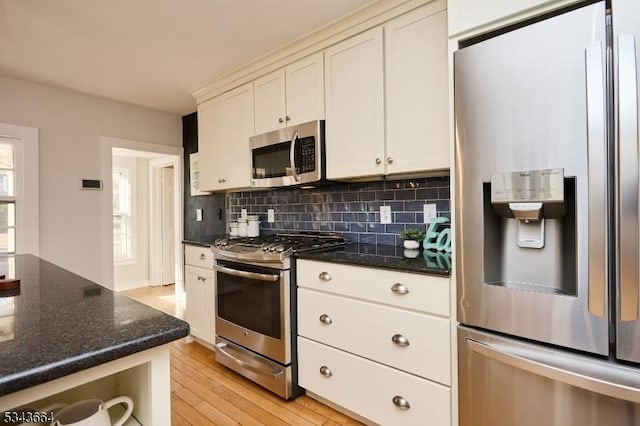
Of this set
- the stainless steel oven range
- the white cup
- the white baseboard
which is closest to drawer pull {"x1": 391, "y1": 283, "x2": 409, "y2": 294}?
the stainless steel oven range

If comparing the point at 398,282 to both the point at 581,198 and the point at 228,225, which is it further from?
the point at 228,225

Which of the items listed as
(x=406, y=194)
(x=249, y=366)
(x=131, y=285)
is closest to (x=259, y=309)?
(x=249, y=366)

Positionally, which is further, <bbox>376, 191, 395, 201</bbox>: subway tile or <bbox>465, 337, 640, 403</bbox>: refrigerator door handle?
<bbox>376, 191, 395, 201</bbox>: subway tile

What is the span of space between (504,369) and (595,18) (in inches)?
47.5

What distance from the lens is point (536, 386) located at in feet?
3.80

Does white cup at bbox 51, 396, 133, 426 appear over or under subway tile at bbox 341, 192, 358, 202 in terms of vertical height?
under

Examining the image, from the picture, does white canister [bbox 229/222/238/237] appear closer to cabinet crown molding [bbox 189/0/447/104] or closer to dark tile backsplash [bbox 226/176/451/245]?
dark tile backsplash [bbox 226/176/451/245]

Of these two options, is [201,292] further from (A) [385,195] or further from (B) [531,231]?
(B) [531,231]

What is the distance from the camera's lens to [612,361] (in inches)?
40.6

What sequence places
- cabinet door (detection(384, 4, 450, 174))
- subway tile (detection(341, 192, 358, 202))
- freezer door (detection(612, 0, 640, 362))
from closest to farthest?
freezer door (detection(612, 0, 640, 362))
cabinet door (detection(384, 4, 450, 174))
subway tile (detection(341, 192, 358, 202))

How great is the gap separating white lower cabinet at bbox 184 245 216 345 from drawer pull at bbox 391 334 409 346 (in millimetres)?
1574

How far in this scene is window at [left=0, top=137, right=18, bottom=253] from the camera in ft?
9.21

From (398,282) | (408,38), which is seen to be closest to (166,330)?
(398,282)

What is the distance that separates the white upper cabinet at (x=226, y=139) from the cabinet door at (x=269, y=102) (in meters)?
0.09
